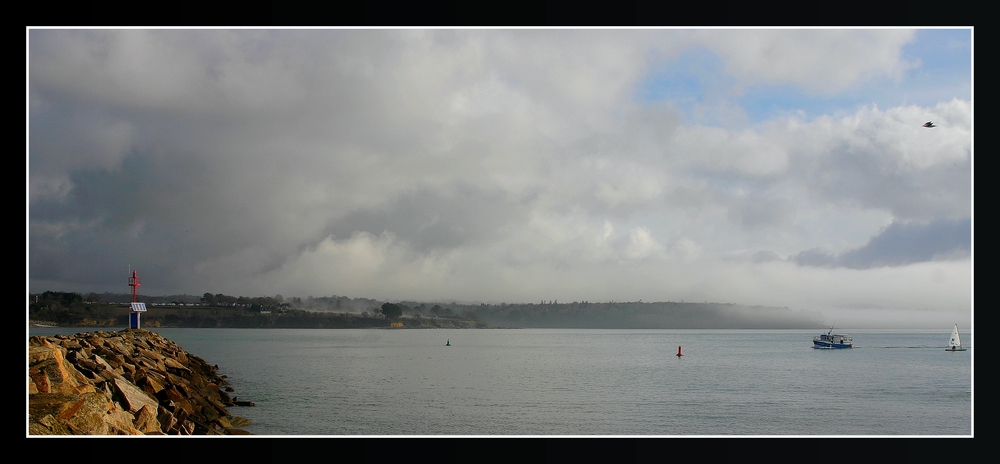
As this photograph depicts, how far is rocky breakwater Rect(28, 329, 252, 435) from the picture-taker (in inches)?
483

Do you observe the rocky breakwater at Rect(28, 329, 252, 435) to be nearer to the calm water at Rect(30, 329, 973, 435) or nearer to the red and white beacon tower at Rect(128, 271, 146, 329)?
the calm water at Rect(30, 329, 973, 435)

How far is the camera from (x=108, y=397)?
14484 millimetres

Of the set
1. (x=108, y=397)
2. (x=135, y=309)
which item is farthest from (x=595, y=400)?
(x=135, y=309)

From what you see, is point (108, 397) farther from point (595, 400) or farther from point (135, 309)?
point (135, 309)

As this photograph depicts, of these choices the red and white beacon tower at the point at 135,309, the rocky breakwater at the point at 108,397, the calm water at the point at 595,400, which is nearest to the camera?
the rocky breakwater at the point at 108,397

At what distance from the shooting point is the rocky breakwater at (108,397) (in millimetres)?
12266

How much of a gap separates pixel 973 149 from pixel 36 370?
1722cm

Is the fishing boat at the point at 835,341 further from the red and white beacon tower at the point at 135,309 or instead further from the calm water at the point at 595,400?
the red and white beacon tower at the point at 135,309

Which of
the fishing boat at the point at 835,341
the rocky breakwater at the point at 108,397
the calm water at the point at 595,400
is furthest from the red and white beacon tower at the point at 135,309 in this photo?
the fishing boat at the point at 835,341

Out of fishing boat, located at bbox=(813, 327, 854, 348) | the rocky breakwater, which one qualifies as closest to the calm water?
the rocky breakwater

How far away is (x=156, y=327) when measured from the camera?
528ft

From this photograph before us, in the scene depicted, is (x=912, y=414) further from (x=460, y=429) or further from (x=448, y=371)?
(x=448, y=371)

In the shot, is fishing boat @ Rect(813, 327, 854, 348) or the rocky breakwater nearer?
the rocky breakwater
